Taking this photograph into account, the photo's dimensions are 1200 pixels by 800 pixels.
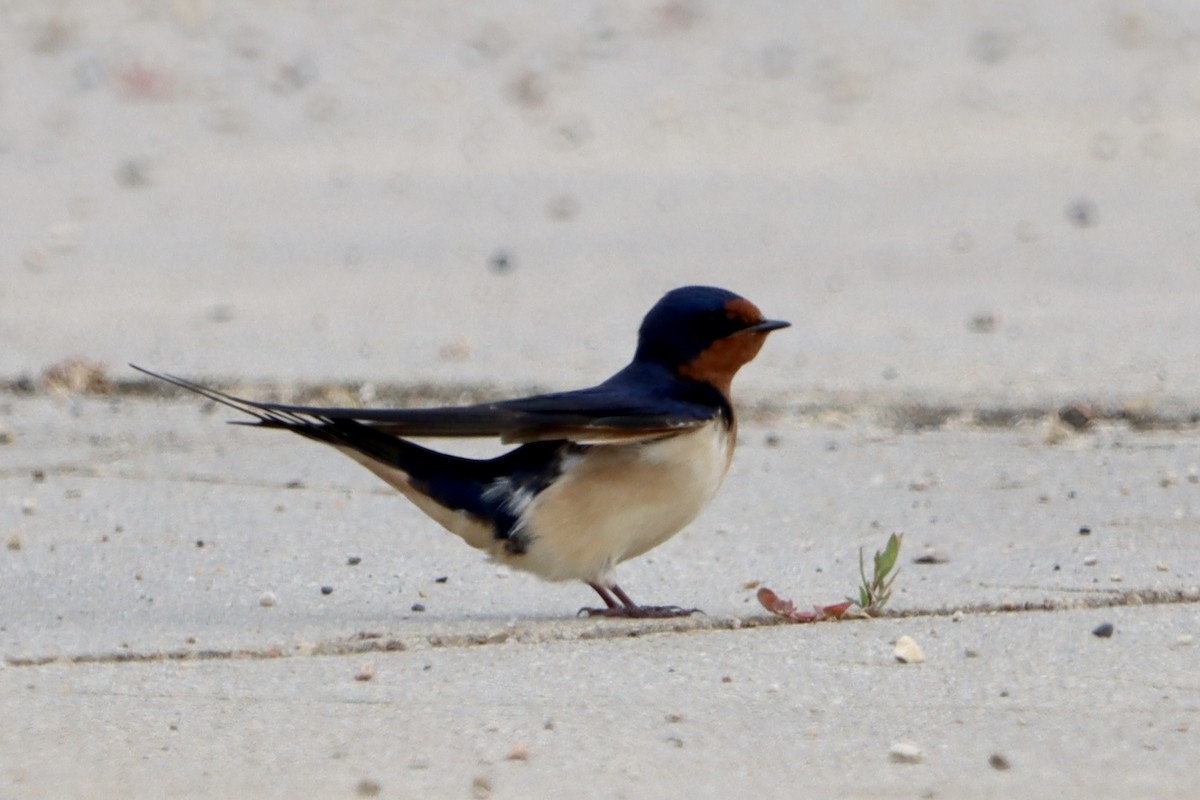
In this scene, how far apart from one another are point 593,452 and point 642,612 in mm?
307

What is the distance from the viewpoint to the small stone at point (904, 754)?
3.50m

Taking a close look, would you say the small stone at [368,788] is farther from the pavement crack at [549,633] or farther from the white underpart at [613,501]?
the white underpart at [613,501]

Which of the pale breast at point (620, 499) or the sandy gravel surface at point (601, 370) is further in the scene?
the pale breast at point (620, 499)

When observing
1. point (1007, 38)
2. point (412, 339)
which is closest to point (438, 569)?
point (412, 339)

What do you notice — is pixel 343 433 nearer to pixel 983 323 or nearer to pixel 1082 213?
pixel 983 323

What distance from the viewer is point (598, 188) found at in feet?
33.8

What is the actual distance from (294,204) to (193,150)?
0.85 m

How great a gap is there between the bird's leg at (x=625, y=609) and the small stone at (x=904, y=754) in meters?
1.00

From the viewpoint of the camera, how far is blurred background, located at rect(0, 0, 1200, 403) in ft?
25.7

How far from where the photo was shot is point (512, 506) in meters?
4.58

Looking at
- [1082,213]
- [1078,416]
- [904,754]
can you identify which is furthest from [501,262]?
[904,754]

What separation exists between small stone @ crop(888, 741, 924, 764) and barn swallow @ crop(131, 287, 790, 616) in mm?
1009

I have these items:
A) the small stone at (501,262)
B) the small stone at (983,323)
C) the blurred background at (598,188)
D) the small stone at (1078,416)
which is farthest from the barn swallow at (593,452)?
the small stone at (501,262)

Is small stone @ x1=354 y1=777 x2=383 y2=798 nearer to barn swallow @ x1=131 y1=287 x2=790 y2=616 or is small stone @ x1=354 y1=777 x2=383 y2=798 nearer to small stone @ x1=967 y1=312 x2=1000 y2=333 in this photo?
barn swallow @ x1=131 y1=287 x2=790 y2=616
